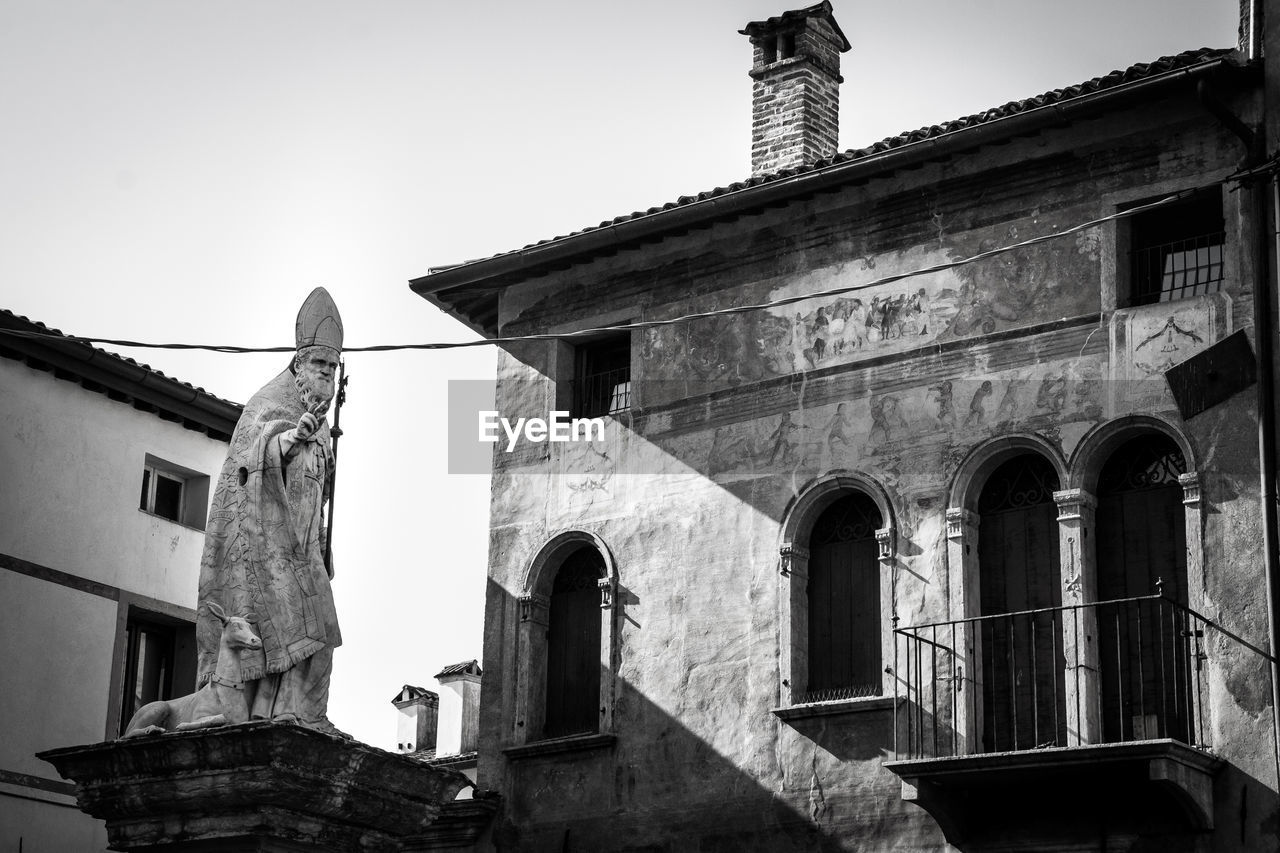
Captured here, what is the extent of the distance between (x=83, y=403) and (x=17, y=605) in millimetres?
2367

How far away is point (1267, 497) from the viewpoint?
50.8ft

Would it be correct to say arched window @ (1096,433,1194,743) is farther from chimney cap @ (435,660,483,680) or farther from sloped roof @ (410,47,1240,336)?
chimney cap @ (435,660,483,680)

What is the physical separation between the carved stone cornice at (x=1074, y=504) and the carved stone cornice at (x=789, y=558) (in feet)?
8.58

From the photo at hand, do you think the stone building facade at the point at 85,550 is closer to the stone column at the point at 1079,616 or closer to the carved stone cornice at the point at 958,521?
the carved stone cornice at the point at 958,521

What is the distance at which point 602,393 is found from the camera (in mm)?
20422

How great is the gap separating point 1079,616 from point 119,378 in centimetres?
1081

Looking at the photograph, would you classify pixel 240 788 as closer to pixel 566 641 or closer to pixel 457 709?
pixel 566 641

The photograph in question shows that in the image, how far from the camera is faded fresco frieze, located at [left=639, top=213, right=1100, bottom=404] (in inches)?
682

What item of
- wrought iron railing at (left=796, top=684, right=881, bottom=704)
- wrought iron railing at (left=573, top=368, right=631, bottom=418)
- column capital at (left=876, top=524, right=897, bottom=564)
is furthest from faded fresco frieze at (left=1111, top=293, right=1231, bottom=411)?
wrought iron railing at (left=573, top=368, right=631, bottom=418)

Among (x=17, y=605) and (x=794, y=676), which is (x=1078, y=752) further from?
(x=17, y=605)

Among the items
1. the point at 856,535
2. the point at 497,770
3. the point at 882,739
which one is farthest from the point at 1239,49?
the point at 497,770

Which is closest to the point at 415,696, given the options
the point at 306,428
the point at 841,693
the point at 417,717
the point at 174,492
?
the point at 417,717

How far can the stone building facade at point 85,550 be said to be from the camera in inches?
800

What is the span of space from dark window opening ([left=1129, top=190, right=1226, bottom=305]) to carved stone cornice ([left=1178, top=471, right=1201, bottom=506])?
1595 mm
